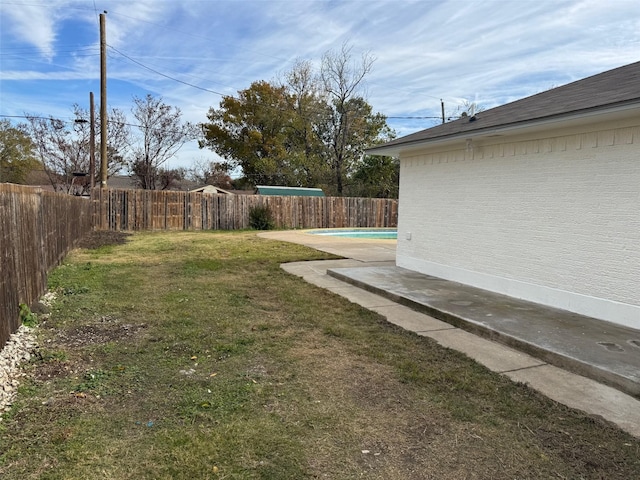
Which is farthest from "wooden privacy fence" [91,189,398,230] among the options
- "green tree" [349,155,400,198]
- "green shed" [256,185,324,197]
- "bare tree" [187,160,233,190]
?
"bare tree" [187,160,233,190]

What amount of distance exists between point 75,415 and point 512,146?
578 centimetres

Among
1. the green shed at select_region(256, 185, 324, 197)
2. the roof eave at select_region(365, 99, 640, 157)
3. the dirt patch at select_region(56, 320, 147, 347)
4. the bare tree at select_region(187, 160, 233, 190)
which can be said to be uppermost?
the bare tree at select_region(187, 160, 233, 190)

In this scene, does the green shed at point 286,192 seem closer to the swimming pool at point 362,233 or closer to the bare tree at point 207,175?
the swimming pool at point 362,233

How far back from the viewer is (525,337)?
408 cm

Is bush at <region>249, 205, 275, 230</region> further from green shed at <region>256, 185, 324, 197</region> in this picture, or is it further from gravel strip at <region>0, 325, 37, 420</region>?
gravel strip at <region>0, 325, 37, 420</region>

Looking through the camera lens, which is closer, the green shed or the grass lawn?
the grass lawn

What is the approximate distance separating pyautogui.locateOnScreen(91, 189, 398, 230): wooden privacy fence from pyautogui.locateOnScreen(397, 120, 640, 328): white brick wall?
46.9 feet

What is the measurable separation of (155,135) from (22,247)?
101 ft

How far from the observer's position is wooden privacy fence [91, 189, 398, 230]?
1797cm

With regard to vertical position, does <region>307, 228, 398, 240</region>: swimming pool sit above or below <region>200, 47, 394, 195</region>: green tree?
below

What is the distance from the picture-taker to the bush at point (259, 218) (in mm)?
20750

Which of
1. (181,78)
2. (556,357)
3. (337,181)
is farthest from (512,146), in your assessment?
(337,181)

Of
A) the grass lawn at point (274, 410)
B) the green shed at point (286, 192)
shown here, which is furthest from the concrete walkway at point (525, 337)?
the green shed at point (286, 192)

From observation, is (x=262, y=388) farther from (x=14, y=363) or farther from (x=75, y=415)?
(x=14, y=363)
